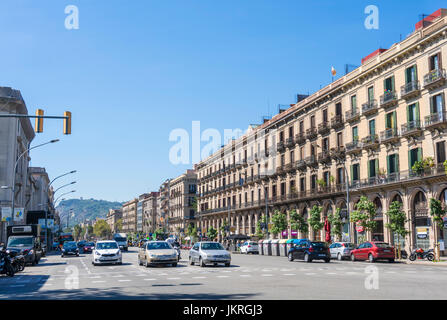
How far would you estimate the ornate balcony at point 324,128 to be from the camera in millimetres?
52812

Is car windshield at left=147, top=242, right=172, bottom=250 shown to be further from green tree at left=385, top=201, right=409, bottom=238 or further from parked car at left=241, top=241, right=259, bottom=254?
parked car at left=241, top=241, right=259, bottom=254

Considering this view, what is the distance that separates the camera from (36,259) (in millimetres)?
33312

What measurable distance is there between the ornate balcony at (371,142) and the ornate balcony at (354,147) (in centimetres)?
71

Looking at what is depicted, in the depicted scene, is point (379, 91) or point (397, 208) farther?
point (379, 91)

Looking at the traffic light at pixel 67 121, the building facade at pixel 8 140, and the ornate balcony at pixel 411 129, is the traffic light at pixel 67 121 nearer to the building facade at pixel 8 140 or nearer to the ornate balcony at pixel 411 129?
the ornate balcony at pixel 411 129

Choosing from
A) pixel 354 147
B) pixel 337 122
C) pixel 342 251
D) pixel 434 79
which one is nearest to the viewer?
pixel 434 79

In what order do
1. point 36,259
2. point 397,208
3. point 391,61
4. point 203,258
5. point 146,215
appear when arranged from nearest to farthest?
point 203,258, point 36,259, point 397,208, point 391,61, point 146,215

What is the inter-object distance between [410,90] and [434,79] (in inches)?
122

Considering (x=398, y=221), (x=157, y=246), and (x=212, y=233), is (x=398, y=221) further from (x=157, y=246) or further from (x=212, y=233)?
(x=212, y=233)

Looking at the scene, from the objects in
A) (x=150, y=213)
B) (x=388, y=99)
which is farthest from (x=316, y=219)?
(x=150, y=213)

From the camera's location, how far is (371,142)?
149 feet

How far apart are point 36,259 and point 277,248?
77.8 ft
